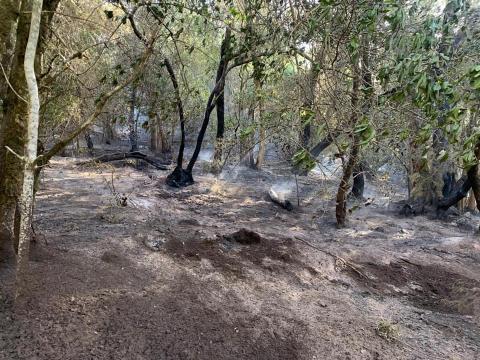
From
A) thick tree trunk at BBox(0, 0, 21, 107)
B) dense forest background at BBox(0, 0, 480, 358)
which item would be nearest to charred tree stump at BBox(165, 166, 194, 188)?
dense forest background at BBox(0, 0, 480, 358)

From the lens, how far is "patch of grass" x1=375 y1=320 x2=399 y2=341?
128 inches

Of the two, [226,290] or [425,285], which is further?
[425,285]

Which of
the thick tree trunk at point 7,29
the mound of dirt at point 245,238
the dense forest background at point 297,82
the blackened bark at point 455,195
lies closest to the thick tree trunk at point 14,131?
the dense forest background at point 297,82

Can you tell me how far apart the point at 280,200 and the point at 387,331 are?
6.17 metres

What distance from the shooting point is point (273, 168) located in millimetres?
13523

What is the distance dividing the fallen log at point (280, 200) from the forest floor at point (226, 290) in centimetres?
162

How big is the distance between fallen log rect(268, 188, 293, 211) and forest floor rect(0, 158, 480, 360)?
1.62 metres

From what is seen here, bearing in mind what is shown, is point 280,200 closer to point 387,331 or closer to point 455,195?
point 455,195

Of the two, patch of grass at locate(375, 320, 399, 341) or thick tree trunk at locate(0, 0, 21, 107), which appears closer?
thick tree trunk at locate(0, 0, 21, 107)

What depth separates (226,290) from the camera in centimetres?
378

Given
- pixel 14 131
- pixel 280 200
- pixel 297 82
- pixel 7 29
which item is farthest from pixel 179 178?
pixel 14 131

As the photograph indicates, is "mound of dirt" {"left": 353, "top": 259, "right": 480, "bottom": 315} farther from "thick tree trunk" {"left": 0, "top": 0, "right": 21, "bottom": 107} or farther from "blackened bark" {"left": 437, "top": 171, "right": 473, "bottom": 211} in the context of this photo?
"thick tree trunk" {"left": 0, "top": 0, "right": 21, "bottom": 107}

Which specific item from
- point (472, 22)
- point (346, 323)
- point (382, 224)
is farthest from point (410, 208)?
point (346, 323)

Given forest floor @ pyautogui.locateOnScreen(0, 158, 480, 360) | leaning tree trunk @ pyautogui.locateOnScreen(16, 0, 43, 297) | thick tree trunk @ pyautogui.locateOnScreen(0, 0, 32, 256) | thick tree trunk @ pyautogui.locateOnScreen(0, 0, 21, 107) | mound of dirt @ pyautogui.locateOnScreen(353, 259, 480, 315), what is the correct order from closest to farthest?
leaning tree trunk @ pyautogui.locateOnScreen(16, 0, 43, 297) < forest floor @ pyautogui.locateOnScreen(0, 158, 480, 360) < thick tree trunk @ pyautogui.locateOnScreen(0, 0, 32, 256) < thick tree trunk @ pyautogui.locateOnScreen(0, 0, 21, 107) < mound of dirt @ pyautogui.locateOnScreen(353, 259, 480, 315)
